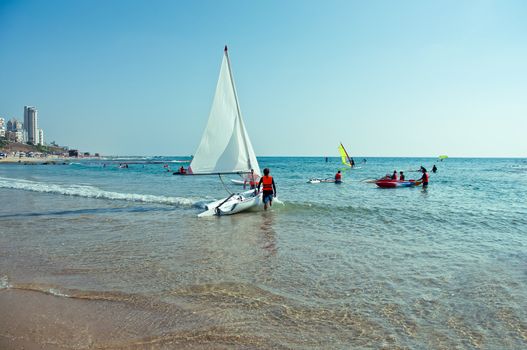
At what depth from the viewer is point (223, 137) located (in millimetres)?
16656

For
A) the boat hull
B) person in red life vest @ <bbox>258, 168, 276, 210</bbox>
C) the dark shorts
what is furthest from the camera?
the boat hull

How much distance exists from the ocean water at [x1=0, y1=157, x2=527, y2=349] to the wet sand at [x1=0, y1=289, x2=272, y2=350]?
0.03 metres

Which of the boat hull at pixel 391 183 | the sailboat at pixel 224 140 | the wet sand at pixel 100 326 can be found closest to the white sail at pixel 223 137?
the sailboat at pixel 224 140

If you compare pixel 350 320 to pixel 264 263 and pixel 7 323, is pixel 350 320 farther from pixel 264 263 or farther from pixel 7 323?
pixel 7 323

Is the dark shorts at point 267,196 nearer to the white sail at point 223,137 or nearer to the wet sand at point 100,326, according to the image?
the white sail at point 223,137

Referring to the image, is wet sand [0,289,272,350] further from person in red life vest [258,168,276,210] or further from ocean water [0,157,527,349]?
person in red life vest [258,168,276,210]

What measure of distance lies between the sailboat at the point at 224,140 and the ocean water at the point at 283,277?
2719 mm

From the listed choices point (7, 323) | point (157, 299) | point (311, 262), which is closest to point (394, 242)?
point (311, 262)

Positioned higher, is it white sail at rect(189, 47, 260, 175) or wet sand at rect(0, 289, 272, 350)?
white sail at rect(189, 47, 260, 175)

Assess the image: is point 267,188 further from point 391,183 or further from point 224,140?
point 391,183

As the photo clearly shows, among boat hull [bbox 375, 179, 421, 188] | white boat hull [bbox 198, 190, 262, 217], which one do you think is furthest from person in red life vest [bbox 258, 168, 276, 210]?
boat hull [bbox 375, 179, 421, 188]

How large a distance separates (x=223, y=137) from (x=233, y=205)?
3176mm

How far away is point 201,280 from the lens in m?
7.02

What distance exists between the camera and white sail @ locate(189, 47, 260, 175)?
648 inches
